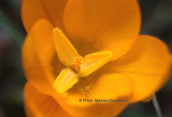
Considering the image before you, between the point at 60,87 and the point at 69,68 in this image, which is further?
the point at 69,68

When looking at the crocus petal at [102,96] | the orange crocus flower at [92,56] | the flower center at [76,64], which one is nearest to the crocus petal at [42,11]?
the orange crocus flower at [92,56]

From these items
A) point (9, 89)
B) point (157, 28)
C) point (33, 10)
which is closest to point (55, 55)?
point (33, 10)

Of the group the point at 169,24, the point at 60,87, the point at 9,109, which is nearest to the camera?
the point at 60,87

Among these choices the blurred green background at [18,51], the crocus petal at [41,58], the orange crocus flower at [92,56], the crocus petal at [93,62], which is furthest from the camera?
the blurred green background at [18,51]

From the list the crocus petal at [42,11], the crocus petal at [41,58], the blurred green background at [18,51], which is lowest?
the blurred green background at [18,51]

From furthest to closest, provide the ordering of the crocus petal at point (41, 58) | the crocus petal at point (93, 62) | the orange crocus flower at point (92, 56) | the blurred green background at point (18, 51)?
the blurred green background at point (18, 51), the crocus petal at point (93, 62), the orange crocus flower at point (92, 56), the crocus petal at point (41, 58)

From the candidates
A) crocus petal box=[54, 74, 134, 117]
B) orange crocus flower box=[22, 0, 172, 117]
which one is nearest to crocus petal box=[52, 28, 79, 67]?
orange crocus flower box=[22, 0, 172, 117]

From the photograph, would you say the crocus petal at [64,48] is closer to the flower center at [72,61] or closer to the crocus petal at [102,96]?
the flower center at [72,61]

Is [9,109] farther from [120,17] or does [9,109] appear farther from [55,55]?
[120,17]

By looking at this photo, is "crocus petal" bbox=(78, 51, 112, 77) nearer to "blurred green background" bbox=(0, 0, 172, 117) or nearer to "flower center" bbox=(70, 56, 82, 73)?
"flower center" bbox=(70, 56, 82, 73)
